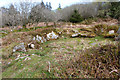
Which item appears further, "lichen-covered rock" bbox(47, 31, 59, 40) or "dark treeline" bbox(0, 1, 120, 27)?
"dark treeline" bbox(0, 1, 120, 27)

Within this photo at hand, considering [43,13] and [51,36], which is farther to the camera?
[43,13]

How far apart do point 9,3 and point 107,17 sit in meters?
21.8

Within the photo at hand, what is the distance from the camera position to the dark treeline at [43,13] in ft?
48.4

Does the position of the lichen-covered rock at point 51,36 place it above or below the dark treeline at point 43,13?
below

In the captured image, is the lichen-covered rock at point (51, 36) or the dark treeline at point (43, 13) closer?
the lichen-covered rock at point (51, 36)

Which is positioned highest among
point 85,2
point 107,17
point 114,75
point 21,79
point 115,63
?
point 85,2

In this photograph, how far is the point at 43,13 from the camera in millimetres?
→ 17328

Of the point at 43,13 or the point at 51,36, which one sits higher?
the point at 43,13

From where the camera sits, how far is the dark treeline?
1474 centimetres

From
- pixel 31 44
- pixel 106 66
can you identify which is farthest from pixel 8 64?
pixel 106 66

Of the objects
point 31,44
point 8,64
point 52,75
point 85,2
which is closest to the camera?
point 52,75

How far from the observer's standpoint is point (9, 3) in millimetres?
15203

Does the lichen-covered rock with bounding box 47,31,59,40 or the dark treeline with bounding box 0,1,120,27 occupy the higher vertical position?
the dark treeline with bounding box 0,1,120,27

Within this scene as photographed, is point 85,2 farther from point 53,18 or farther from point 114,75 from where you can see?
point 114,75
